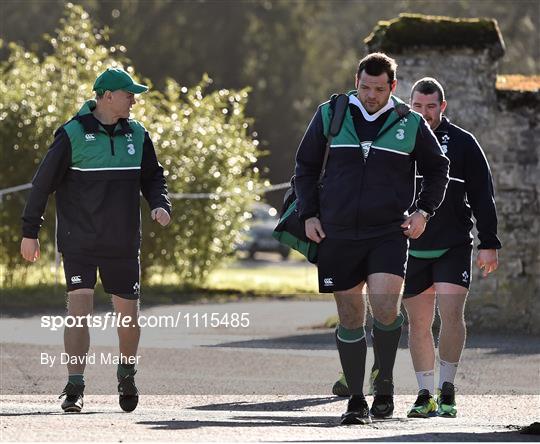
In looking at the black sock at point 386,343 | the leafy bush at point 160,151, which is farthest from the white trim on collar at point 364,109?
the leafy bush at point 160,151

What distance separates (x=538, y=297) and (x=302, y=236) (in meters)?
8.01

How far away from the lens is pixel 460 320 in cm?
997

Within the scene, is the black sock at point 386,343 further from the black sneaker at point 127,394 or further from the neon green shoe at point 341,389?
the neon green shoe at point 341,389

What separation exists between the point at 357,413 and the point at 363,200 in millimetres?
1105

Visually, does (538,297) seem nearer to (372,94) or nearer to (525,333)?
(525,333)

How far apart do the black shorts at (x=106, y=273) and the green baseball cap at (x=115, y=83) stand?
37.8 inches

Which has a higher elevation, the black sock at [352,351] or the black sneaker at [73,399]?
the black sock at [352,351]

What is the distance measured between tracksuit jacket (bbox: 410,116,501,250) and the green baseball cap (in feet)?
5.82

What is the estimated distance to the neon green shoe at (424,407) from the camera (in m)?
9.55

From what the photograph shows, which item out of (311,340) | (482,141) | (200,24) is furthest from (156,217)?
(200,24)

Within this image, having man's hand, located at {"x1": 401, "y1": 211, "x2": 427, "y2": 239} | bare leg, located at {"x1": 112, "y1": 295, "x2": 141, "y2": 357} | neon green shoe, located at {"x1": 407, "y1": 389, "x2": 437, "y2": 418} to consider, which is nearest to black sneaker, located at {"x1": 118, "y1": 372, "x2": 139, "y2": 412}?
bare leg, located at {"x1": 112, "y1": 295, "x2": 141, "y2": 357}

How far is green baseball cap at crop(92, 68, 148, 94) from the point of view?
9461mm

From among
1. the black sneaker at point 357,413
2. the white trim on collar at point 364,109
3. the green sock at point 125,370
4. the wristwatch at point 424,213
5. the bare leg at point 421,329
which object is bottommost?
the black sneaker at point 357,413

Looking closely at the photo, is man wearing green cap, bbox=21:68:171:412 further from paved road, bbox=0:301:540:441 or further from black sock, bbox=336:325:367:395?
black sock, bbox=336:325:367:395
